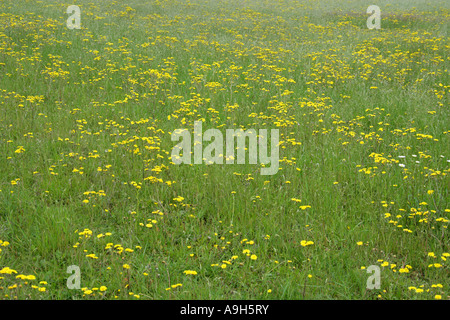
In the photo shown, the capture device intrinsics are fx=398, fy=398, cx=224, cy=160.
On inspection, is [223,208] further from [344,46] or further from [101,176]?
[344,46]

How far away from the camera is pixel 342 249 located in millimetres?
3646

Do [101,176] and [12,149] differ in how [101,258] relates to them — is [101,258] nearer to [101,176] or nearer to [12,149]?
[101,176]

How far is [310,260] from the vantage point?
3467mm

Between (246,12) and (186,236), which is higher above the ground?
(246,12)

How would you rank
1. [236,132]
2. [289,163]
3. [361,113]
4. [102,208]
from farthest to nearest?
[361,113] → [236,132] → [289,163] → [102,208]

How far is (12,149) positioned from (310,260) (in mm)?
4114

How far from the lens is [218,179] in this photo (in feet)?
15.5

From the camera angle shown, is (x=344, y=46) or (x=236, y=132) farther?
(x=344, y=46)

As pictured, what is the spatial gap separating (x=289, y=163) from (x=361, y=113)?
98.0 inches

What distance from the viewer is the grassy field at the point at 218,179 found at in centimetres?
334

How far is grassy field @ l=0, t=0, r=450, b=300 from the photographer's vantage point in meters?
3.34

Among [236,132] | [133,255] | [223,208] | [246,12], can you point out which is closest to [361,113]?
[236,132]
